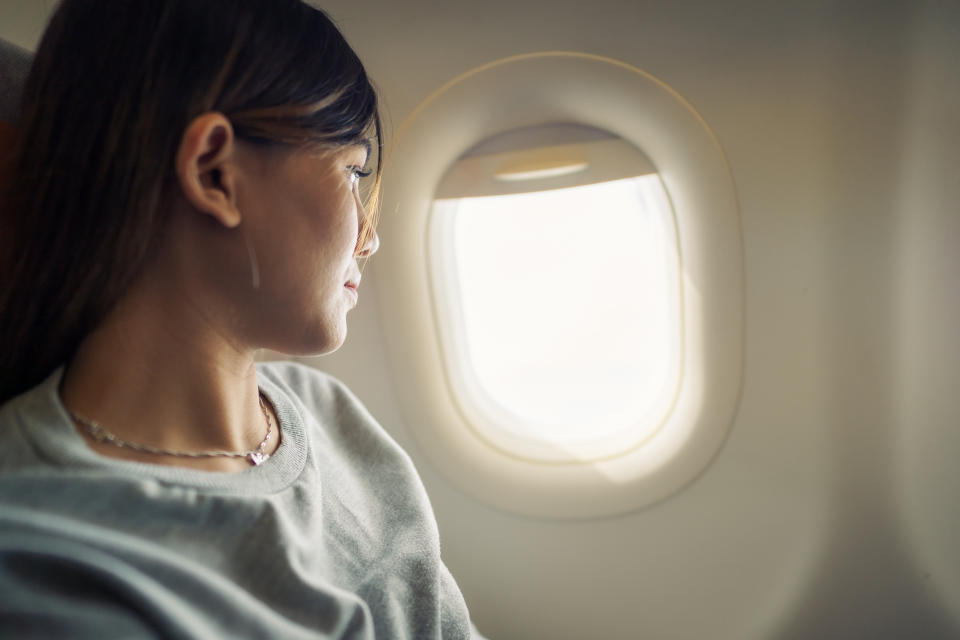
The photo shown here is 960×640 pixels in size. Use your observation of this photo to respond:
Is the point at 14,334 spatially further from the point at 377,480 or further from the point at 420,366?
the point at 420,366

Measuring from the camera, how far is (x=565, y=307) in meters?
1.39

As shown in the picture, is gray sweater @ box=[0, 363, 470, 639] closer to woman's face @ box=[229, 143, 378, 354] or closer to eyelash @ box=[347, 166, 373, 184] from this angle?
woman's face @ box=[229, 143, 378, 354]

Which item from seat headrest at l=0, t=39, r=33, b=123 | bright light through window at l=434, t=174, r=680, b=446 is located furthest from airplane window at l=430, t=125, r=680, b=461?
seat headrest at l=0, t=39, r=33, b=123


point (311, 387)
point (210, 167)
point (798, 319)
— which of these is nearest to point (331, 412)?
point (311, 387)

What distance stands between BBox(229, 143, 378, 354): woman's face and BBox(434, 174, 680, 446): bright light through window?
0.48 meters

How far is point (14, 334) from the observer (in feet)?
2.39

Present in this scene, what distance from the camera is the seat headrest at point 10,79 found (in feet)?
2.66

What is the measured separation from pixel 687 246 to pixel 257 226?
0.80 meters

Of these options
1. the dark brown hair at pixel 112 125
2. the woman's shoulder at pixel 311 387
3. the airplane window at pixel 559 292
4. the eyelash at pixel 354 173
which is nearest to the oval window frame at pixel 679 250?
the airplane window at pixel 559 292

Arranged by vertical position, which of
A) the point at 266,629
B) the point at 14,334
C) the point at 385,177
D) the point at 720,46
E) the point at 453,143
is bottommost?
the point at 266,629

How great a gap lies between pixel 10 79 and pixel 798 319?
129 cm

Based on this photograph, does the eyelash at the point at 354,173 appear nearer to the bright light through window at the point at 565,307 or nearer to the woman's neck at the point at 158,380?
the woman's neck at the point at 158,380

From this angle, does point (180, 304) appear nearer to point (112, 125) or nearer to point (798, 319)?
point (112, 125)

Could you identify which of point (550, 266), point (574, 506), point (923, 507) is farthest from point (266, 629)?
point (923, 507)
